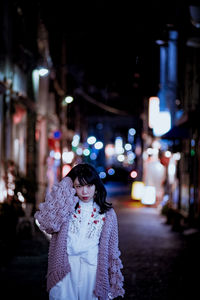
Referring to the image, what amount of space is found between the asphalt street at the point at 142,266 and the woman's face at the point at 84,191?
337 centimetres

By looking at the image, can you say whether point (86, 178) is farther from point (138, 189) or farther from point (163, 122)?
point (138, 189)

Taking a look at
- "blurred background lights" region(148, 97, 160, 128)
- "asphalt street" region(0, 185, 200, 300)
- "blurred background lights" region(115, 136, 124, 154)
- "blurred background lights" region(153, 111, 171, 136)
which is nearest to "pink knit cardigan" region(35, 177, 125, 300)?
"asphalt street" region(0, 185, 200, 300)

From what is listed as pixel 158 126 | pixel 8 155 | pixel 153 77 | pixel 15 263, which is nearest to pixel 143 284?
pixel 15 263

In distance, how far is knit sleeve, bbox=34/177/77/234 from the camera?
3.99m

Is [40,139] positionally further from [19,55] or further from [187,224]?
[187,224]

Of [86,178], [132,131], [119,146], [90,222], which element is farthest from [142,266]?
[132,131]

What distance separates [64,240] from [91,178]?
24.1 inches

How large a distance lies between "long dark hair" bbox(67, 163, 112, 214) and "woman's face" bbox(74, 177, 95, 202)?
34 mm

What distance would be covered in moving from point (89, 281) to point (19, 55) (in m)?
12.0

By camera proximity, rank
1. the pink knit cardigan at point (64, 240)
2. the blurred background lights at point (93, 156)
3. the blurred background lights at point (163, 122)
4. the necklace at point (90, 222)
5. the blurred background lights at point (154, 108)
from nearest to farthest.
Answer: the pink knit cardigan at point (64, 240)
the necklace at point (90, 222)
the blurred background lights at point (163, 122)
the blurred background lights at point (154, 108)
the blurred background lights at point (93, 156)

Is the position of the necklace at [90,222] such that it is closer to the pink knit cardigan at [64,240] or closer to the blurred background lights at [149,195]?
the pink knit cardigan at [64,240]

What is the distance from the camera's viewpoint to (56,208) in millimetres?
4008

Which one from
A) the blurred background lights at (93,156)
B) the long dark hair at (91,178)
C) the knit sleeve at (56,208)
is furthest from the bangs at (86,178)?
the blurred background lights at (93,156)

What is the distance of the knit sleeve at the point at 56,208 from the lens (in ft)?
13.1
